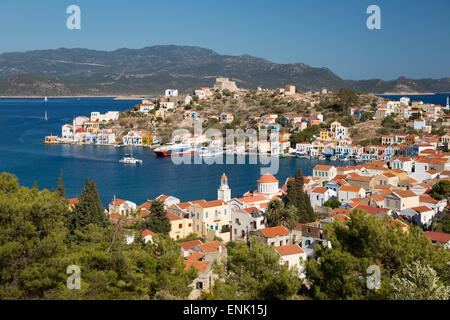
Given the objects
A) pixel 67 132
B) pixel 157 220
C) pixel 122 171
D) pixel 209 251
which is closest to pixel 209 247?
pixel 209 251

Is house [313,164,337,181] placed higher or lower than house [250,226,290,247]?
higher

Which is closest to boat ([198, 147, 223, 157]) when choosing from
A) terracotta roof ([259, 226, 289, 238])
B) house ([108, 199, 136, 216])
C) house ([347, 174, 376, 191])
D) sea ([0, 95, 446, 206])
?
sea ([0, 95, 446, 206])

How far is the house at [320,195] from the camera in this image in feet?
56.7

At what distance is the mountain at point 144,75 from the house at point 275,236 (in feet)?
323

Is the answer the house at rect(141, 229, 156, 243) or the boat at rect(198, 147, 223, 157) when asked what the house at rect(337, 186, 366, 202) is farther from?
the boat at rect(198, 147, 223, 157)

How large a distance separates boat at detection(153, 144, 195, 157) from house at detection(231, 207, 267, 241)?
24.1 m

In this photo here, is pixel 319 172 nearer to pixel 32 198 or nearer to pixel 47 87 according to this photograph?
pixel 32 198

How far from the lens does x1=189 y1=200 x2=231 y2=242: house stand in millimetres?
14227

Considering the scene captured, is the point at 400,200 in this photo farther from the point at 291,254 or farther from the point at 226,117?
the point at 226,117

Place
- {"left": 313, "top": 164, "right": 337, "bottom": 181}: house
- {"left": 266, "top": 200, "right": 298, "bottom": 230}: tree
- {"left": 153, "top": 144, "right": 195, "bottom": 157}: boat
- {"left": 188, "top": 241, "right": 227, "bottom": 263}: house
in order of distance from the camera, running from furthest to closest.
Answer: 1. {"left": 153, "top": 144, "right": 195, "bottom": 157}: boat
2. {"left": 313, "top": 164, "right": 337, "bottom": 181}: house
3. {"left": 266, "top": 200, "right": 298, "bottom": 230}: tree
4. {"left": 188, "top": 241, "right": 227, "bottom": 263}: house

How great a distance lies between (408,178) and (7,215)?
671 inches

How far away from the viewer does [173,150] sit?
126 ft

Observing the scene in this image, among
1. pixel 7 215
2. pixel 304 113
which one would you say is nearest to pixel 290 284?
pixel 7 215
